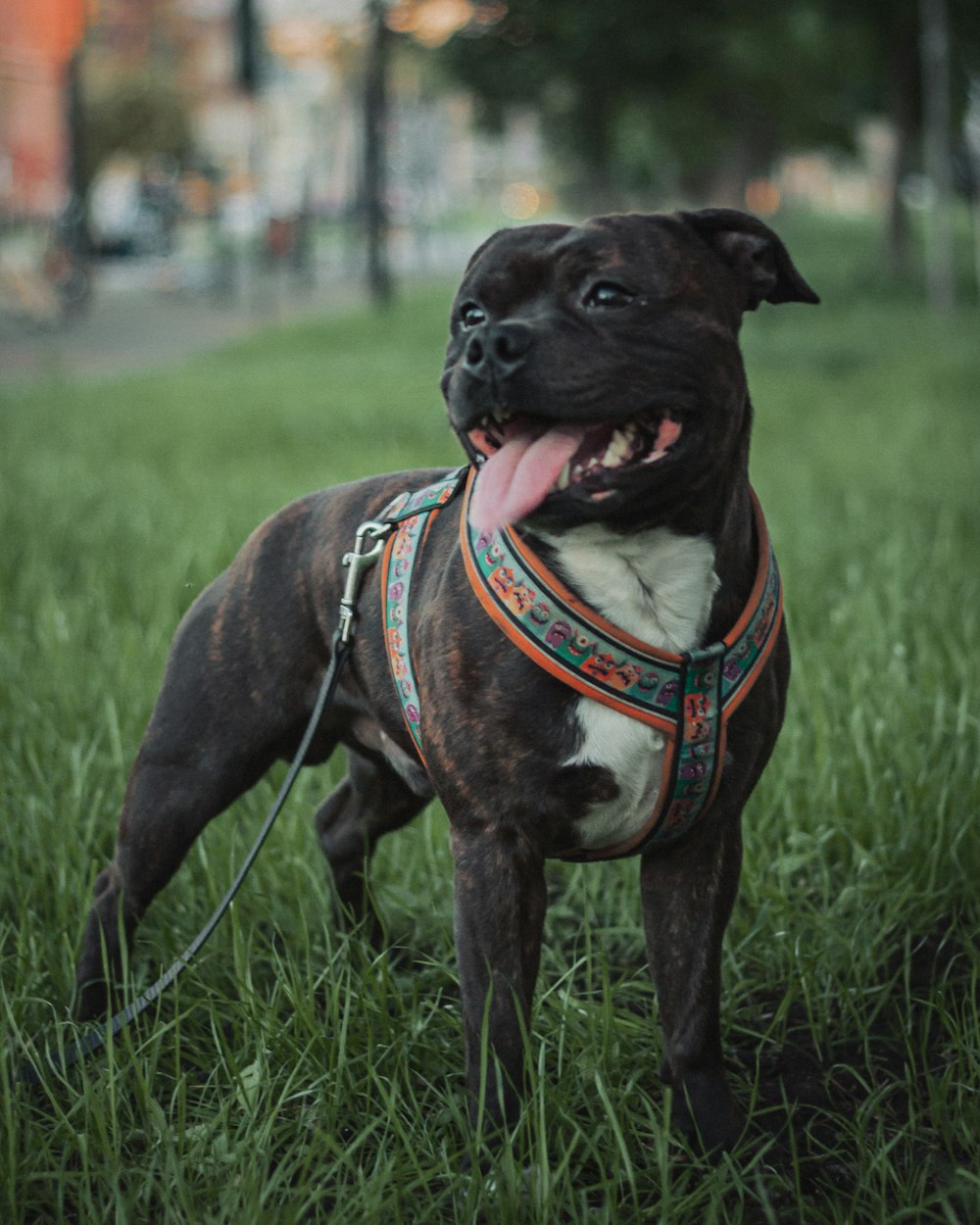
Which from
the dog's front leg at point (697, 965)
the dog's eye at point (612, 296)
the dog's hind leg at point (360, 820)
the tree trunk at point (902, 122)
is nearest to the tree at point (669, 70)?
the tree trunk at point (902, 122)

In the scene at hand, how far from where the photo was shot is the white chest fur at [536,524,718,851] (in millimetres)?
2387

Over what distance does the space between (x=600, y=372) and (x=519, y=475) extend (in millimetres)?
198

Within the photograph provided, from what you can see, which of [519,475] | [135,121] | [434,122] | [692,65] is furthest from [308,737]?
[135,121]

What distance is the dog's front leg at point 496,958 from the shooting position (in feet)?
7.86

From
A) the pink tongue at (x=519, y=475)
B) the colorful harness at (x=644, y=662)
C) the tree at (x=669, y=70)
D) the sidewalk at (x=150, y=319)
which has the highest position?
the tree at (x=669, y=70)

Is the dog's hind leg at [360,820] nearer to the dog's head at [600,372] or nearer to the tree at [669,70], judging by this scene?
the dog's head at [600,372]

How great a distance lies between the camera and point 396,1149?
234 cm

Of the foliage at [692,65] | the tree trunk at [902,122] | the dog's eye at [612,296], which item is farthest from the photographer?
the tree trunk at [902,122]

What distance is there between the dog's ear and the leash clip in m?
0.78

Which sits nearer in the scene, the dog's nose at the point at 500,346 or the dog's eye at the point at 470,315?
the dog's nose at the point at 500,346

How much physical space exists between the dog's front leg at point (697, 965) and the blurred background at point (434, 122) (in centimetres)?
1353

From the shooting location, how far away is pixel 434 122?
4156 centimetres

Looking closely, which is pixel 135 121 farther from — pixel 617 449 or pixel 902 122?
pixel 617 449

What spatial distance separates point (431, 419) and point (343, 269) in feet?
86.1
